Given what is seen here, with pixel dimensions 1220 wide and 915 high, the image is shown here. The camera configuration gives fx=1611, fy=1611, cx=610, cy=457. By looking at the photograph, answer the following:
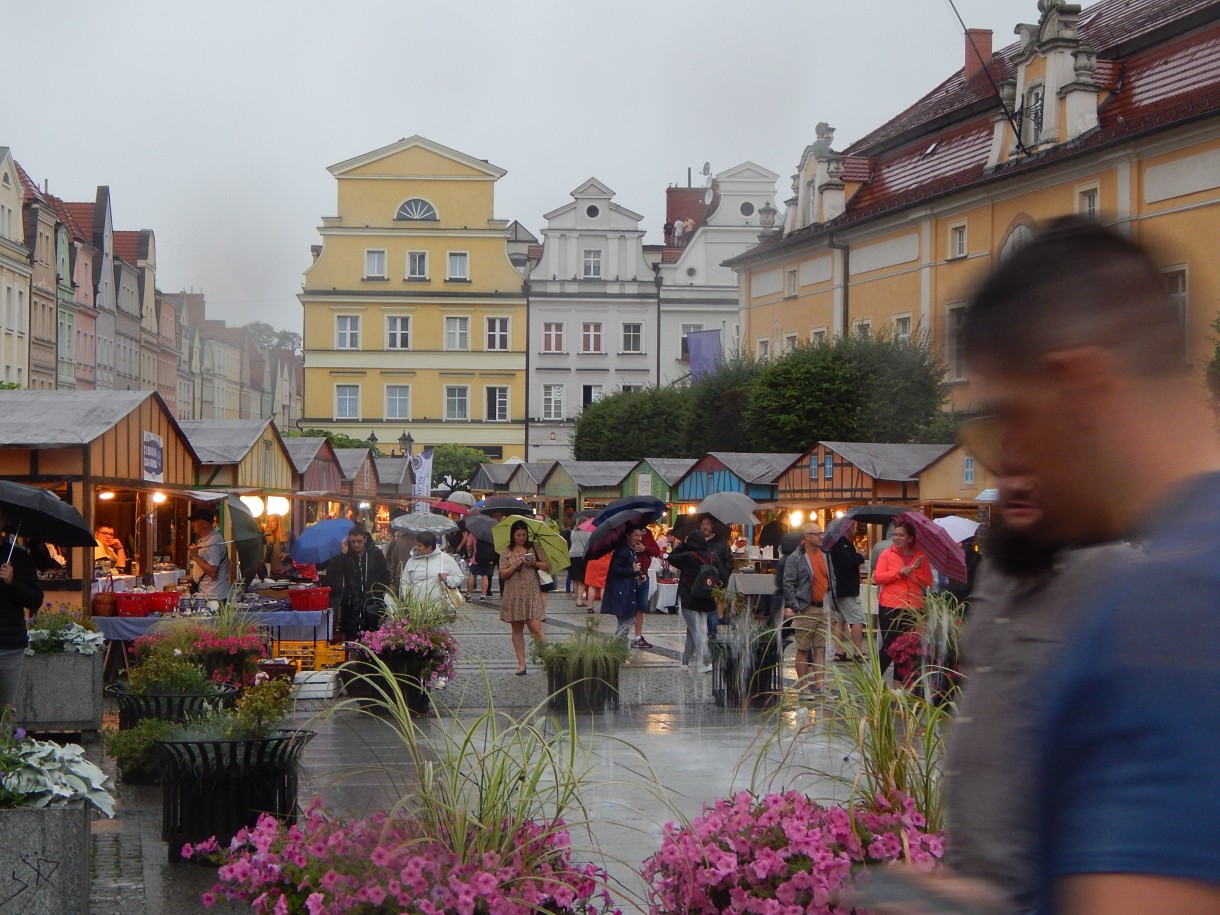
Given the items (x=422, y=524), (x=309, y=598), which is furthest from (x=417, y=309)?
(x=309, y=598)

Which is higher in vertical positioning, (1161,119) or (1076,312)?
(1161,119)

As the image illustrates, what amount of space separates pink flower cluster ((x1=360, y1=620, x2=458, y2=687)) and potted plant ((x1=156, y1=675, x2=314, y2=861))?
562 cm

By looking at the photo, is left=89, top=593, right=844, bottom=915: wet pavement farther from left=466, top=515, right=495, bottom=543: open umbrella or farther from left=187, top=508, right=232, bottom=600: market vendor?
left=466, top=515, right=495, bottom=543: open umbrella

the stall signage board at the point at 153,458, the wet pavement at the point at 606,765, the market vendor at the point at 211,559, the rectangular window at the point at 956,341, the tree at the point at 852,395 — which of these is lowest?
the wet pavement at the point at 606,765

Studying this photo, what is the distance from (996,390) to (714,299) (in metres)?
71.2

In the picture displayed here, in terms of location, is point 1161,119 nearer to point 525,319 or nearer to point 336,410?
point 525,319

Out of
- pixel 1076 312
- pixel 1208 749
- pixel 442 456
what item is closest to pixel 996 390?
pixel 1076 312

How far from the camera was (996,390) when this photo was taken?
1.75 metres

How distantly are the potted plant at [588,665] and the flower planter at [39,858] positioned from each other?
819 cm

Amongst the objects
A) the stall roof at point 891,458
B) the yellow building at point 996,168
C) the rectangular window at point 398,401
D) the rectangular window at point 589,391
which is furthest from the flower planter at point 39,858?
the rectangular window at point 398,401

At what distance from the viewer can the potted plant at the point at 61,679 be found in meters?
12.0

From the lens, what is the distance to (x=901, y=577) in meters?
14.0

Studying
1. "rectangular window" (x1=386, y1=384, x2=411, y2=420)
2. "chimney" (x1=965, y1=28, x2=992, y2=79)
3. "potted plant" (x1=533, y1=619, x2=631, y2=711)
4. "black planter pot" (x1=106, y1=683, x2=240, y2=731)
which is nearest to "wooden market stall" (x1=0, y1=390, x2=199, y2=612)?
"potted plant" (x1=533, y1=619, x2=631, y2=711)

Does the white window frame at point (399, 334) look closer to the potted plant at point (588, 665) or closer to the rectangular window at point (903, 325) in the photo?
the rectangular window at point (903, 325)
